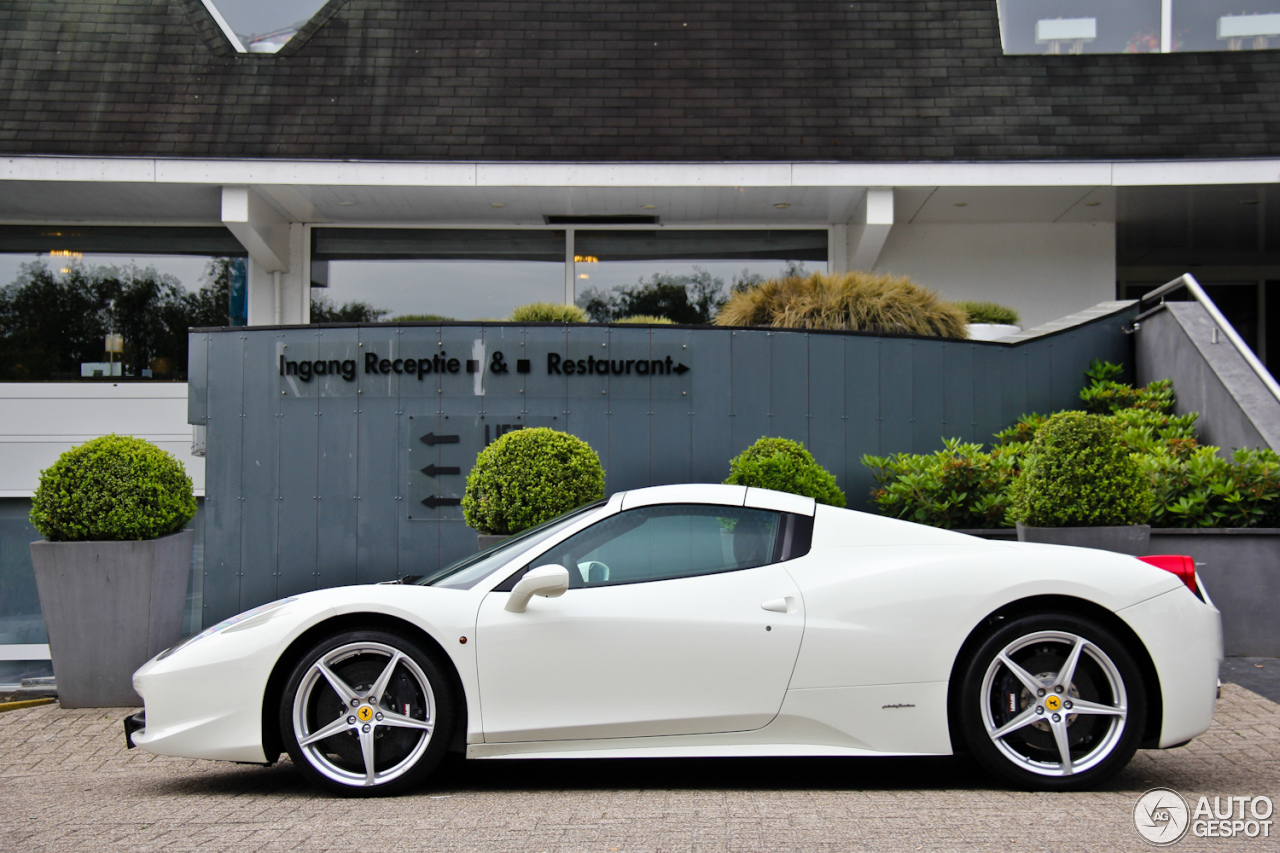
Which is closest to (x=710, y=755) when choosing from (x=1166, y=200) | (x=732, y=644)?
(x=732, y=644)

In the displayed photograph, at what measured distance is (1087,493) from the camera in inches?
251

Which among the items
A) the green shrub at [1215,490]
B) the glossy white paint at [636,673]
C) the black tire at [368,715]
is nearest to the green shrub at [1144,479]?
the green shrub at [1215,490]

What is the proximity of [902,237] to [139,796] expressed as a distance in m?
11.2

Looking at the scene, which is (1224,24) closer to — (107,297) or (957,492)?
(957,492)

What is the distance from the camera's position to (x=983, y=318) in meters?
11.5

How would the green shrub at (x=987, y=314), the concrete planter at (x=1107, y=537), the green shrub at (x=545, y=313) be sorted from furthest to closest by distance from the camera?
the green shrub at (x=987, y=314) → the green shrub at (x=545, y=313) → the concrete planter at (x=1107, y=537)

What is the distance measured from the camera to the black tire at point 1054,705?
12.6 feet

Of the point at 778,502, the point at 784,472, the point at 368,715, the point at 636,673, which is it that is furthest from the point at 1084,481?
the point at 368,715

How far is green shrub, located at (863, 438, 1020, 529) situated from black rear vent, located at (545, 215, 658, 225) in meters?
6.24

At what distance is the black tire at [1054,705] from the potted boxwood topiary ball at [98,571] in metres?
5.00

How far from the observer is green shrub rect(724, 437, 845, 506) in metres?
6.93

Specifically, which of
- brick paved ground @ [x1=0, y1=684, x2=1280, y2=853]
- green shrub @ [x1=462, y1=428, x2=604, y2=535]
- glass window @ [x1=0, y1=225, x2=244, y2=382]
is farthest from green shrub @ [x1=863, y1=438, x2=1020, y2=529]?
glass window @ [x1=0, y1=225, x2=244, y2=382]

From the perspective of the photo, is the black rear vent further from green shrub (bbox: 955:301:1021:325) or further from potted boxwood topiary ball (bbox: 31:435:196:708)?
potted boxwood topiary ball (bbox: 31:435:196:708)

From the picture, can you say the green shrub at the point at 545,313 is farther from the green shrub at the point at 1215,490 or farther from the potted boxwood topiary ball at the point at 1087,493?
the green shrub at the point at 1215,490
